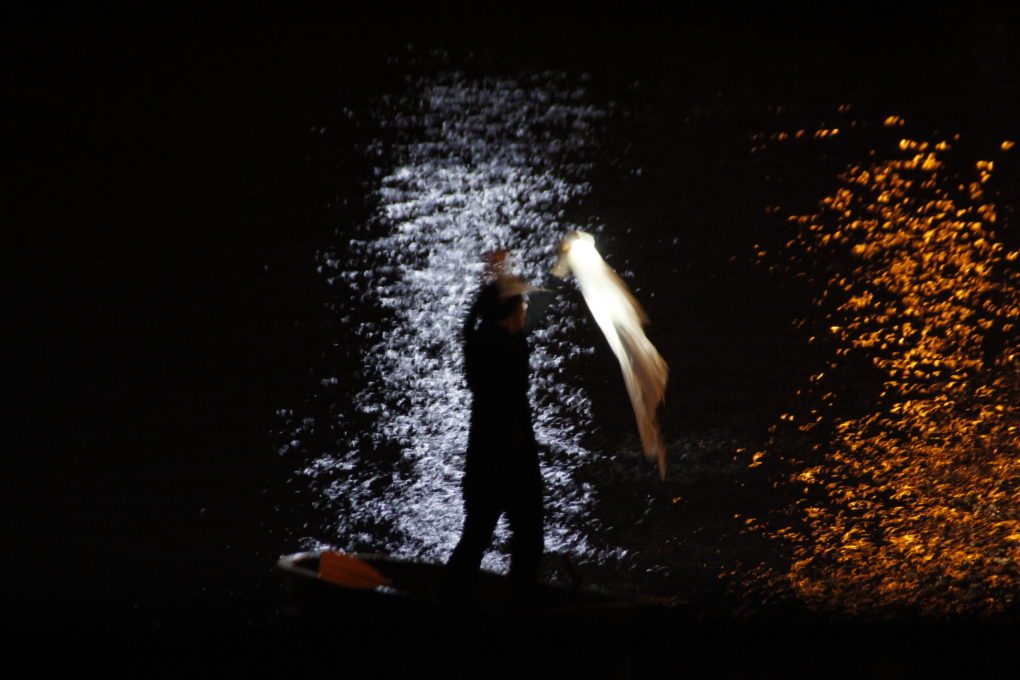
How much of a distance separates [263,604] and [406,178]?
4.87m

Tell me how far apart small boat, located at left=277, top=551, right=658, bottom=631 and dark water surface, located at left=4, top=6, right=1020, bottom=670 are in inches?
43.4

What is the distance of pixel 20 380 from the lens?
284 inches

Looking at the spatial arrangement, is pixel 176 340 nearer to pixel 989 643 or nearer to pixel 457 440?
pixel 457 440

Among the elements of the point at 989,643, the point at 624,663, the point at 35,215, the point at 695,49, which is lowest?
the point at 624,663

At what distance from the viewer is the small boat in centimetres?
309

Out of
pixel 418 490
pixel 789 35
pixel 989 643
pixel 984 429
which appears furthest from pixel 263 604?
pixel 789 35

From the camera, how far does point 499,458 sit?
11.9 ft

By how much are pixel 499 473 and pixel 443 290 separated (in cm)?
456

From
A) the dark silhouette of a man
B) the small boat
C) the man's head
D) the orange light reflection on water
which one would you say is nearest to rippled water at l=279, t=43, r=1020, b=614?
the orange light reflection on water

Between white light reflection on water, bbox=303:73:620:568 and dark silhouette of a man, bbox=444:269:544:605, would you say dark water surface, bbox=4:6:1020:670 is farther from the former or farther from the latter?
dark silhouette of a man, bbox=444:269:544:605

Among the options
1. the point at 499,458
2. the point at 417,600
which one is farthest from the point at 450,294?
the point at 417,600

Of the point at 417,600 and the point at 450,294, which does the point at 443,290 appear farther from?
the point at 417,600

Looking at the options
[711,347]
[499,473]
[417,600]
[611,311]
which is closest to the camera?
[417,600]

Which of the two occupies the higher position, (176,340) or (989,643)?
(176,340)
